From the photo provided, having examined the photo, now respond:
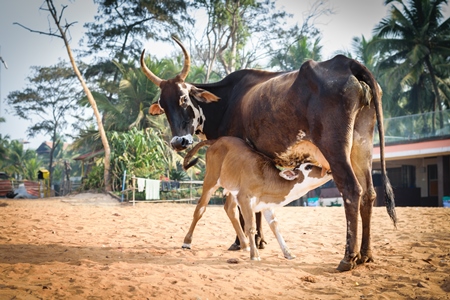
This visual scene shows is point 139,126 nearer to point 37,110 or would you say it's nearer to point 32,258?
point 37,110

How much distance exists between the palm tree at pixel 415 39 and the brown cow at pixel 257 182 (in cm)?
2863

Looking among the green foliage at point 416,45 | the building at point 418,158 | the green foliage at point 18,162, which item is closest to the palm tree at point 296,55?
the green foliage at point 416,45

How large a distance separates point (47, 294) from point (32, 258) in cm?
195

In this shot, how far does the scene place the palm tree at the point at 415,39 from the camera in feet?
109

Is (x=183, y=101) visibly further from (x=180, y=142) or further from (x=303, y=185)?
(x=303, y=185)

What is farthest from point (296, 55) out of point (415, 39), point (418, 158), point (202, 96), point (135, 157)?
point (202, 96)

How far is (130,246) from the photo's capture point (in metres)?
7.72

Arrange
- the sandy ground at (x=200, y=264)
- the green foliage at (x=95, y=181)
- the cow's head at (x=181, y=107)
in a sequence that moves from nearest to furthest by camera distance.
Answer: the sandy ground at (x=200, y=264) < the cow's head at (x=181, y=107) < the green foliage at (x=95, y=181)

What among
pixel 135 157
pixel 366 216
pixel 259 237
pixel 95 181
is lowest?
pixel 259 237

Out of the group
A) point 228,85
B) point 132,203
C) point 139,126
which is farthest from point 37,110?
point 228,85

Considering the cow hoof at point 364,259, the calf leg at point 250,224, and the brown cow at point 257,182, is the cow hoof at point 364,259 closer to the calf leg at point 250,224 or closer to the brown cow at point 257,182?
the brown cow at point 257,182

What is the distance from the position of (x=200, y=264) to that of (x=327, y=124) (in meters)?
2.46

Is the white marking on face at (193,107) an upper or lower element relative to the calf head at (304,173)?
upper

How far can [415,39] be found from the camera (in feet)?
110
